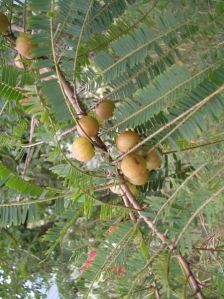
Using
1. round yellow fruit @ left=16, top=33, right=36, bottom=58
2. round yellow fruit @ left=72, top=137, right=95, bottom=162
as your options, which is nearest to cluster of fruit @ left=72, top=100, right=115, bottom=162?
round yellow fruit @ left=72, top=137, right=95, bottom=162

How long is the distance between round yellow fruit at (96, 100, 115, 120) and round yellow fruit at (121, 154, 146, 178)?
65 mm

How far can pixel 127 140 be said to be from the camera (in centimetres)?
48

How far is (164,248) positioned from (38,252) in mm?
1277

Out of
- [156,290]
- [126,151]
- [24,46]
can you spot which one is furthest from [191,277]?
[24,46]

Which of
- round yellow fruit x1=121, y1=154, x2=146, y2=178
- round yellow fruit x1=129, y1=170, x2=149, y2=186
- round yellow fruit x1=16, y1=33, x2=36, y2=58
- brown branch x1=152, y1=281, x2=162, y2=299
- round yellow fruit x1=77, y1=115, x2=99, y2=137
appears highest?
round yellow fruit x1=16, y1=33, x2=36, y2=58

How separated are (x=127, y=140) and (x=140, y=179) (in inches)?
2.2

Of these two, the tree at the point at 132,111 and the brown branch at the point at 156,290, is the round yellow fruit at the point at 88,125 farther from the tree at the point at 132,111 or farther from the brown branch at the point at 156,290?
the brown branch at the point at 156,290

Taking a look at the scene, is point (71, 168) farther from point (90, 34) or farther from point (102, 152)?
point (90, 34)

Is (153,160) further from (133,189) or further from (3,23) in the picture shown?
(3,23)

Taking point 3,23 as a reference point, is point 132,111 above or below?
below

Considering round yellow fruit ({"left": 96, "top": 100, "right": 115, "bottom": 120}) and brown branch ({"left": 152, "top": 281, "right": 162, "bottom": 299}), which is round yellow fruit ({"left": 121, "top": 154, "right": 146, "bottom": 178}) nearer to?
round yellow fruit ({"left": 96, "top": 100, "right": 115, "bottom": 120})

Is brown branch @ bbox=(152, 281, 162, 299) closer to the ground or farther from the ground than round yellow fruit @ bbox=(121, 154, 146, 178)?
closer to the ground

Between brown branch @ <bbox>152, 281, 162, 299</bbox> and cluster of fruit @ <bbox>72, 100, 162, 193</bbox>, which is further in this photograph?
brown branch @ <bbox>152, 281, 162, 299</bbox>

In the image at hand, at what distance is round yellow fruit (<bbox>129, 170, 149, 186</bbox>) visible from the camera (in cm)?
51
